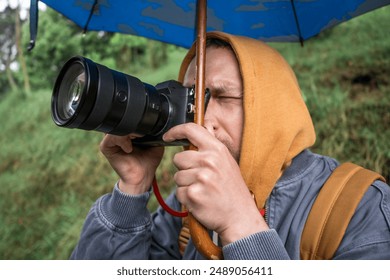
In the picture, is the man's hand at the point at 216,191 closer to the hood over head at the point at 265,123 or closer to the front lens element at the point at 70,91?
the hood over head at the point at 265,123

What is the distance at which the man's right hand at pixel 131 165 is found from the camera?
4.85 ft

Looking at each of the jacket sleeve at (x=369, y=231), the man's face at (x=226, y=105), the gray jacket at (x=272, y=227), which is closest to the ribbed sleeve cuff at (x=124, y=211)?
the gray jacket at (x=272, y=227)

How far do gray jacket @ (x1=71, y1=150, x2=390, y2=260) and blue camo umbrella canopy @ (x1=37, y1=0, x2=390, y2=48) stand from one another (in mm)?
580

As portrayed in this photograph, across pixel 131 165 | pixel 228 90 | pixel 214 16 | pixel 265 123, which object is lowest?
pixel 131 165

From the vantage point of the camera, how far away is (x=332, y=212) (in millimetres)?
1149

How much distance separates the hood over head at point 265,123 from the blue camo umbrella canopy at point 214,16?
27 centimetres

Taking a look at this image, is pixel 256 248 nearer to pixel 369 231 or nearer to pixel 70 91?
pixel 369 231

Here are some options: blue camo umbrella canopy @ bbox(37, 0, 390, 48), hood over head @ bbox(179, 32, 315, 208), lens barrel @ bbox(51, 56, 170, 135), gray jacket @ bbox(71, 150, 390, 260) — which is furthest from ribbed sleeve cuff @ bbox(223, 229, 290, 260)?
blue camo umbrella canopy @ bbox(37, 0, 390, 48)

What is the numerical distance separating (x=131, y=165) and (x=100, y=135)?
246 centimetres

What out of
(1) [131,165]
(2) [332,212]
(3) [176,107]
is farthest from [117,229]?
(2) [332,212]

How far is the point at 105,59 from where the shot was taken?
188 inches

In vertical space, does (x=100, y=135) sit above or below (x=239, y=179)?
below

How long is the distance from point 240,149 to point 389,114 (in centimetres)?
169
